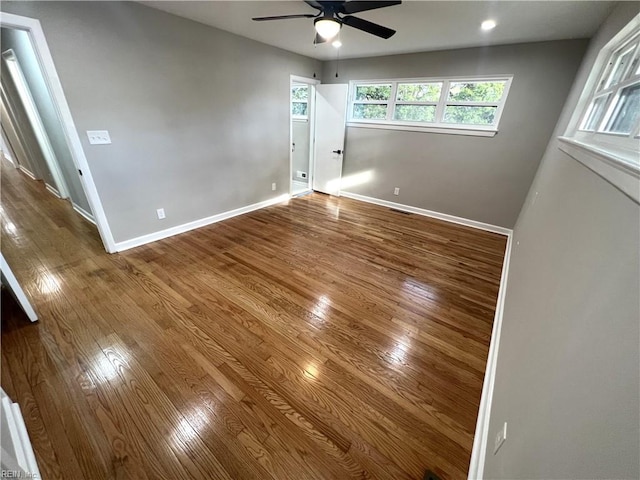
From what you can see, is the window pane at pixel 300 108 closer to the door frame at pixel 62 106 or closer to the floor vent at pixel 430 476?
the door frame at pixel 62 106

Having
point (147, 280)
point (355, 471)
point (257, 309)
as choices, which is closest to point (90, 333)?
point (147, 280)

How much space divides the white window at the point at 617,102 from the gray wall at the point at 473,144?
99 centimetres

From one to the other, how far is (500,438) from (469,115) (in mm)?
3950

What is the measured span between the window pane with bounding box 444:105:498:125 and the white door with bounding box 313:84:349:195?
174 cm

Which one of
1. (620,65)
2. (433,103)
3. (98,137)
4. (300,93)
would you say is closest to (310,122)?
(300,93)

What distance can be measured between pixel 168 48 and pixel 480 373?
13.8 ft

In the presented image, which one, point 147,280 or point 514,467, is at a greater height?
point 514,467

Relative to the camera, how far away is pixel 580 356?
0.64 meters

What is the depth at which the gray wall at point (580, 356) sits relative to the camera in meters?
0.46

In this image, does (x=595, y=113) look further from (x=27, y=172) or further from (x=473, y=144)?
(x=27, y=172)

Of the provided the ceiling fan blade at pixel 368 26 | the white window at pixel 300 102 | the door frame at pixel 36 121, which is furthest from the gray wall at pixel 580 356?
the door frame at pixel 36 121

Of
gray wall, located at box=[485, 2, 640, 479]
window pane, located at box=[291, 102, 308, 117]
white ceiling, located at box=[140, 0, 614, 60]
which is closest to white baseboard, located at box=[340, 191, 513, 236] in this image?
window pane, located at box=[291, 102, 308, 117]

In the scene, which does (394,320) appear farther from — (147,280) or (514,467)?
(147,280)

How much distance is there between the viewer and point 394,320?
2.10 m
